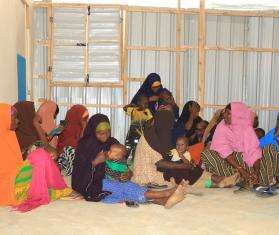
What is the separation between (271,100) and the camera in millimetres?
8289

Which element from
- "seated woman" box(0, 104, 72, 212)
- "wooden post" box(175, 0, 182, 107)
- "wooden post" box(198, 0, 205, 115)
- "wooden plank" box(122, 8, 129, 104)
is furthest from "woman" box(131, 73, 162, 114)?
"seated woman" box(0, 104, 72, 212)

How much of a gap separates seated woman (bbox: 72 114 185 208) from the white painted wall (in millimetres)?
1720

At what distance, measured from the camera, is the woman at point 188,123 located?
6.55 metres

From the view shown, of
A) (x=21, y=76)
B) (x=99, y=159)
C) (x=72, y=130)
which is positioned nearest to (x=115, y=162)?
(x=99, y=159)

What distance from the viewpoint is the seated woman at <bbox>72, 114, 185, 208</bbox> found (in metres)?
4.17

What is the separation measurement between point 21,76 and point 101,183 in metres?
3.17

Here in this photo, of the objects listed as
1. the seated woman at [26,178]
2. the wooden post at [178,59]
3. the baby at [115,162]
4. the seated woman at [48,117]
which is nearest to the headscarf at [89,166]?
the baby at [115,162]

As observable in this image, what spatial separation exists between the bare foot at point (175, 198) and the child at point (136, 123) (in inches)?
89.9

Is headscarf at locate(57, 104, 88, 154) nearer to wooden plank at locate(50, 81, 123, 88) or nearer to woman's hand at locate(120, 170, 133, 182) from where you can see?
woman's hand at locate(120, 170, 133, 182)

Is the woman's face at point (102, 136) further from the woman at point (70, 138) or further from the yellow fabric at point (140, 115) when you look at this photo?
the yellow fabric at point (140, 115)

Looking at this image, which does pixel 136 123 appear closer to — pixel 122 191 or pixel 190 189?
pixel 190 189

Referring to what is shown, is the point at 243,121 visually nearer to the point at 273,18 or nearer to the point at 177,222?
the point at 177,222

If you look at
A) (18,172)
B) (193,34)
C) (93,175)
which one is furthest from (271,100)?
(18,172)

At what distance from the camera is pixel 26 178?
4.14 meters
